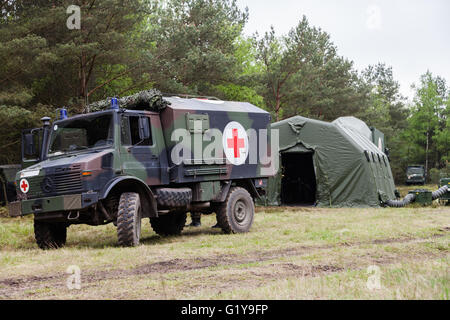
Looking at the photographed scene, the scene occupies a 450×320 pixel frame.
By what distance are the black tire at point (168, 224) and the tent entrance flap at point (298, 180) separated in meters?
10.9

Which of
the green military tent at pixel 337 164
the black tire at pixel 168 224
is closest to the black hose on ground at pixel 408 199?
the green military tent at pixel 337 164

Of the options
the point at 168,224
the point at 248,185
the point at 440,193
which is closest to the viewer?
the point at 168,224

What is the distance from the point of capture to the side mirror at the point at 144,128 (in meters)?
9.45

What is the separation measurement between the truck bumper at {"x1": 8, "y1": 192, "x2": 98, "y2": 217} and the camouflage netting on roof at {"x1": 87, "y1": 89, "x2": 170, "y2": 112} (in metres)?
2.20

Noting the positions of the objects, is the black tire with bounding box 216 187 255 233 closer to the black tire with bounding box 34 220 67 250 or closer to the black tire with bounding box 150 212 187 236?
the black tire with bounding box 150 212 187 236

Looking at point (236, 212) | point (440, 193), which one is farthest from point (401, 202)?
point (236, 212)

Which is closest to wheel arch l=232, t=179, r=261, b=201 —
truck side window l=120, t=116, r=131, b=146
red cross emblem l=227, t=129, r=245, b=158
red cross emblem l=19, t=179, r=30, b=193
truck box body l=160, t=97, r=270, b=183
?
truck box body l=160, t=97, r=270, b=183

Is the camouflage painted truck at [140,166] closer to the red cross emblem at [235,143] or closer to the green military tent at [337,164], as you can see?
the red cross emblem at [235,143]

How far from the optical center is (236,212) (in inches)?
448

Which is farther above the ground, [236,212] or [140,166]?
[140,166]

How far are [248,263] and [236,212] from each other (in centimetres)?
424

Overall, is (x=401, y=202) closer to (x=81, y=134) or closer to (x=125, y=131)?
(x=125, y=131)

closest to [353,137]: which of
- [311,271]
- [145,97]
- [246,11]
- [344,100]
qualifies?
[145,97]

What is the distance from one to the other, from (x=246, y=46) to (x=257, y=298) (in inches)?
1770
